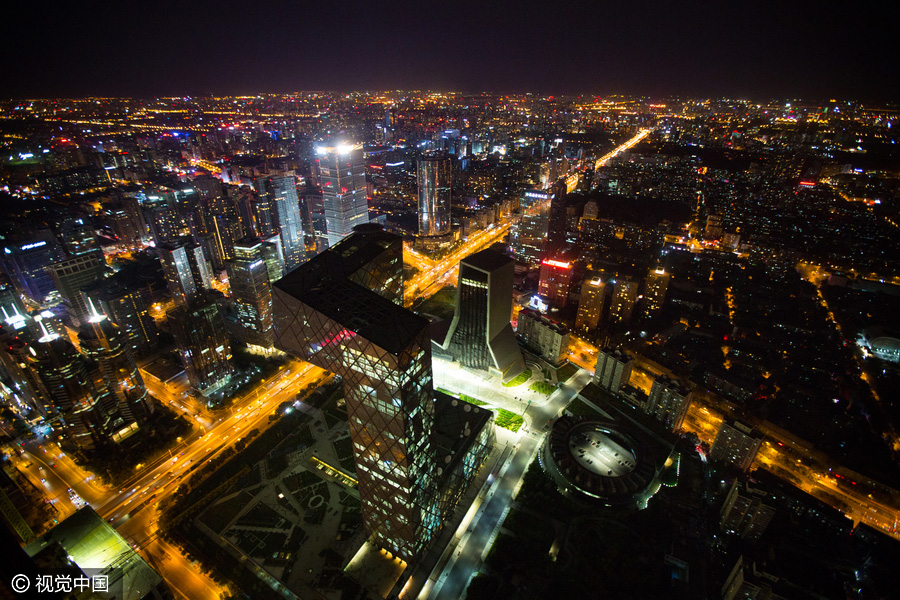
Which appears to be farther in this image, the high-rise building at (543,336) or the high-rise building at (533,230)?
the high-rise building at (533,230)

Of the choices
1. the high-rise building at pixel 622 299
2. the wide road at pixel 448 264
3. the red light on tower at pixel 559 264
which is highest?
the red light on tower at pixel 559 264

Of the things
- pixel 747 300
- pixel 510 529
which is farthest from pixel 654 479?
pixel 747 300

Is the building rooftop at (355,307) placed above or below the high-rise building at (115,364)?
above

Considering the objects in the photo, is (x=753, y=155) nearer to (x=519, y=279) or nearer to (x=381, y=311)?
(x=519, y=279)

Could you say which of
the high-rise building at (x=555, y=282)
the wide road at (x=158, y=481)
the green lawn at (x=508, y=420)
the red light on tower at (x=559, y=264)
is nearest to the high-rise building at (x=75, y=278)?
the wide road at (x=158, y=481)

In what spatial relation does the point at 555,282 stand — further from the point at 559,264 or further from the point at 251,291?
the point at 251,291

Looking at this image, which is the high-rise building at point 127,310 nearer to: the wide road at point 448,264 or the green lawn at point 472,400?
the wide road at point 448,264

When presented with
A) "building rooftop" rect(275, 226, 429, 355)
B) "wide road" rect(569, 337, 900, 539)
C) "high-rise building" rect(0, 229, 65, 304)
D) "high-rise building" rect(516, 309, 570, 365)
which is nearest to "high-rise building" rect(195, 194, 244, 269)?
"high-rise building" rect(0, 229, 65, 304)
